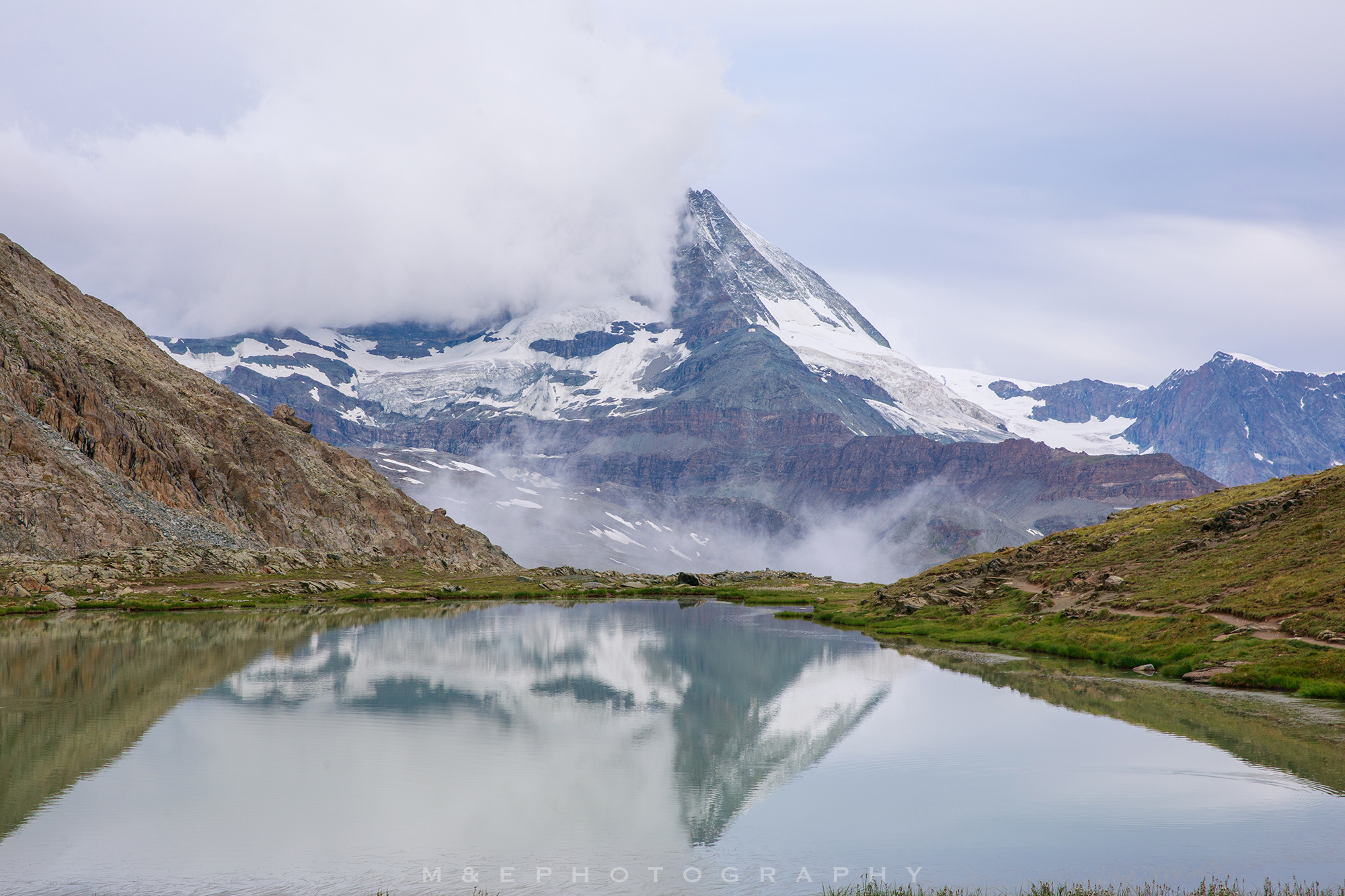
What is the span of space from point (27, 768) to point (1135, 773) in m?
32.6

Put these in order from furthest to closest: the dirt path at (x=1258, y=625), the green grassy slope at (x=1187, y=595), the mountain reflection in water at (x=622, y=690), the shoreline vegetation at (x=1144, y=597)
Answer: the shoreline vegetation at (x=1144, y=597)
the green grassy slope at (x=1187, y=595)
the dirt path at (x=1258, y=625)
the mountain reflection in water at (x=622, y=690)

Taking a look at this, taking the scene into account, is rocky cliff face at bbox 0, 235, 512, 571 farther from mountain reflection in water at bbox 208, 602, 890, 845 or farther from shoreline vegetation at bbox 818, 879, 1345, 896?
shoreline vegetation at bbox 818, 879, 1345, 896

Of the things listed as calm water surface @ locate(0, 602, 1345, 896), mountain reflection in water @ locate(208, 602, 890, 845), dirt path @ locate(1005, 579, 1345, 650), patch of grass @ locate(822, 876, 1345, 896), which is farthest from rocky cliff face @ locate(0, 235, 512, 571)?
patch of grass @ locate(822, 876, 1345, 896)

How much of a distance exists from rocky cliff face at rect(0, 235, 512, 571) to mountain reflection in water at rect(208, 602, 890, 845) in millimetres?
48251

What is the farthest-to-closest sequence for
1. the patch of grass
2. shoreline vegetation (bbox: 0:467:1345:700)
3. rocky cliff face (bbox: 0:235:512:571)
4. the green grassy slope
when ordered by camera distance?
rocky cliff face (bbox: 0:235:512:571) → shoreline vegetation (bbox: 0:467:1345:700) → the green grassy slope → the patch of grass

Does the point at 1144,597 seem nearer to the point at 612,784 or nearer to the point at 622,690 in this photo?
the point at 622,690

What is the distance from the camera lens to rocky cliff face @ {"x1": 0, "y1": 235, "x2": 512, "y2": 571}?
10450 cm

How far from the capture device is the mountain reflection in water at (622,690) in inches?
1238

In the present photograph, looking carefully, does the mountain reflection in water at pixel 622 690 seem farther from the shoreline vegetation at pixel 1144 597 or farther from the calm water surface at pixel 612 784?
the shoreline vegetation at pixel 1144 597

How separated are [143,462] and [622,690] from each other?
337 ft

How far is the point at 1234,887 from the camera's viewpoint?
1889 centimetres

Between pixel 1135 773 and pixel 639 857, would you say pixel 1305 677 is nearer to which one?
pixel 1135 773

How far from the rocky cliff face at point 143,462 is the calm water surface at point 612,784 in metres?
61.3

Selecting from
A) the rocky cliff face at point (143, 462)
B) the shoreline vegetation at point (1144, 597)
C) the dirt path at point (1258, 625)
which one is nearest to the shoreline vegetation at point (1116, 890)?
the shoreline vegetation at point (1144, 597)
